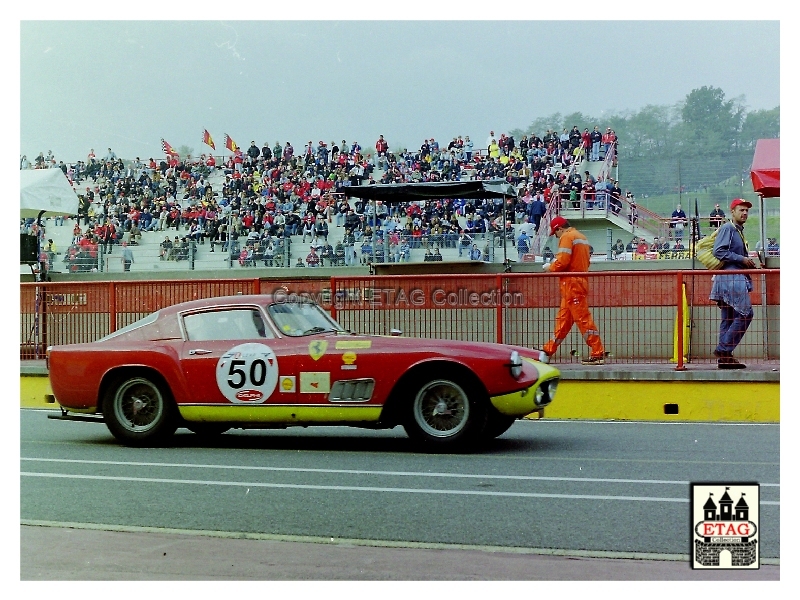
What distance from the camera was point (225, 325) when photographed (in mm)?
8297

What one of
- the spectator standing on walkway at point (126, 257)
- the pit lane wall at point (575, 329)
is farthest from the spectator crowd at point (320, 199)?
the pit lane wall at point (575, 329)

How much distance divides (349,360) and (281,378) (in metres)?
0.52

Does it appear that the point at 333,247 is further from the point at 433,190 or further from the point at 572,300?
the point at 572,300

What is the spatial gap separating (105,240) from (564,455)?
10.1 metres

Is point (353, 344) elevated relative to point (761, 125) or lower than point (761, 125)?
lower

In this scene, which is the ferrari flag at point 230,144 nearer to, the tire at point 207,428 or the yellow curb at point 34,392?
the yellow curb at point 34,392

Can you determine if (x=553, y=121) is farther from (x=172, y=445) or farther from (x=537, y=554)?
(x=537, y=554)

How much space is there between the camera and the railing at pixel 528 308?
10.4 meters

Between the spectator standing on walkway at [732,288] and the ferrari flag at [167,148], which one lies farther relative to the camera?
the ferrari flag at [167,148]

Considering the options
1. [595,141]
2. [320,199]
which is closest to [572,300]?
[320,199]

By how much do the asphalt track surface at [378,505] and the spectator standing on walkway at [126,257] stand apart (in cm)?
674

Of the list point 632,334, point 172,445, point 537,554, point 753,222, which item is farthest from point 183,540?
point 753,222

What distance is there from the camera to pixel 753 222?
1422 centimetres

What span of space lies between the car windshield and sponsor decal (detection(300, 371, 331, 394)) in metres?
0.38
